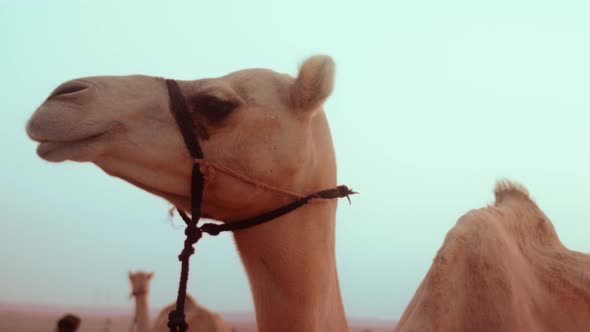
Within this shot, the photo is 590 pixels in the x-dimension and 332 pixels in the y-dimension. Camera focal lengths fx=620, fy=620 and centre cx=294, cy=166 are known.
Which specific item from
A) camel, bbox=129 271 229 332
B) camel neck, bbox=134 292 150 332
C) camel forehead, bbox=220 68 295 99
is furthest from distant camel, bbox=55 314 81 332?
camel forehead, bbox=220 68 295 99

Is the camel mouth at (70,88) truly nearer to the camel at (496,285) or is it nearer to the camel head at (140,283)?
the camel at (496,285)

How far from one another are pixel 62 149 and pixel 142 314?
28.8ft

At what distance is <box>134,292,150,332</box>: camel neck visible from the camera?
10695 millimetres

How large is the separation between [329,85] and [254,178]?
605 millimetres

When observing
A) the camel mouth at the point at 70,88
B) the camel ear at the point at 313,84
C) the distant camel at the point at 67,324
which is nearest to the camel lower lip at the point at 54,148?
the camel mouth at the point at 70,88

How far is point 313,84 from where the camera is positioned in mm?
→ 3086

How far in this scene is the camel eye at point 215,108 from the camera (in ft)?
9.87

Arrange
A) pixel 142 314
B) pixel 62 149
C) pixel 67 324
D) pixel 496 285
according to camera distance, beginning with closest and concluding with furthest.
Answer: pixel 496 285, pixel 62 149, pixel 67 324, pixel 142 314

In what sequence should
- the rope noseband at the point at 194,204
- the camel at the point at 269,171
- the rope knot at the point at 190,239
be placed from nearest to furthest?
the camel at the point at 269,171
the rope noseband at the point at 194,204
the rope knot at the point at 190,239

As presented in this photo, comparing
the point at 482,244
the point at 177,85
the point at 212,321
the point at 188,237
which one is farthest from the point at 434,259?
the point at 212,321

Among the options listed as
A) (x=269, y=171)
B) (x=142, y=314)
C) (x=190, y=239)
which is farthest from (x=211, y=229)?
(x=142, y=314)

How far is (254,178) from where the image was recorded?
3.03 meters

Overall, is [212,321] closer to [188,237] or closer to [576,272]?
[188,237]

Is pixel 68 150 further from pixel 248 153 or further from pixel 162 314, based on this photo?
pixel 162 314
